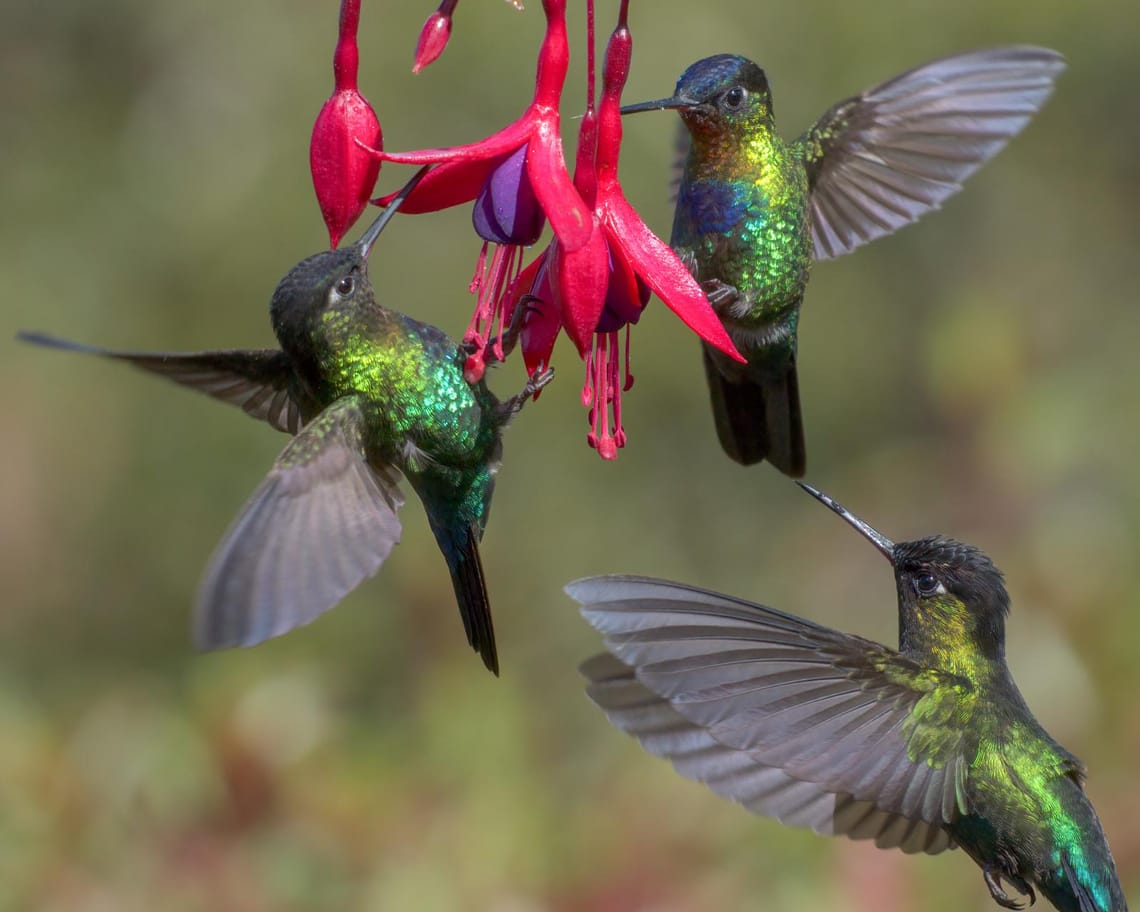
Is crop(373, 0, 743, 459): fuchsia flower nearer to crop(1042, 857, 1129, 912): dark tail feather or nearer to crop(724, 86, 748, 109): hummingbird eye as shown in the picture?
crop(724, 86, 748, 109): hummingbird eye

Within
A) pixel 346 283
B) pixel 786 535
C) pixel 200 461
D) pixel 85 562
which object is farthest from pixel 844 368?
pixel 346 283

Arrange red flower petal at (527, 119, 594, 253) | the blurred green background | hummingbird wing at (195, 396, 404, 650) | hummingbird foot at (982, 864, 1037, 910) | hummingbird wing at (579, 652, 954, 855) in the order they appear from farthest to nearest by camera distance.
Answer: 1. the blurred green background
2. hummingbird foot at (982, 864, 1037, 910)
3. hummingbird wing at (579, 652, 954, 855)
4. red flower petal at (527, 119, 594, 253)
5. hummingbird wing at (195, 396, 404, 650)

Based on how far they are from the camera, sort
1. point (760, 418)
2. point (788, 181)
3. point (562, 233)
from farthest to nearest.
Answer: point (760, 418), point (788, 181), point (562, 233)

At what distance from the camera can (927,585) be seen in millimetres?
1753

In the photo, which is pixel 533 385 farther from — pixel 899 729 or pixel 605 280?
pixel 899 729

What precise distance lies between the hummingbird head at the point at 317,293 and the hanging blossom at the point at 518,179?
0.38 ft

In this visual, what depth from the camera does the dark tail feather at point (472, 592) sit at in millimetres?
1535

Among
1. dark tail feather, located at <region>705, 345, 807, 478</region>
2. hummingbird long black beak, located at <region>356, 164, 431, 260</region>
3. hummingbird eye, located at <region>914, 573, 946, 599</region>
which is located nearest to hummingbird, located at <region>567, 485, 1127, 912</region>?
hummingbird eye, located at <region>914, 573, 946, 599</region>

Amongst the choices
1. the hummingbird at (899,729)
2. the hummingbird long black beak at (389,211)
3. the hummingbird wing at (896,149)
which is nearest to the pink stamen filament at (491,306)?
the hummingbird long black beak at (389,211)

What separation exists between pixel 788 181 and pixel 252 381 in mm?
606

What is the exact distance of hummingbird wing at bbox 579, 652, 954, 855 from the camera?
1.68 metres

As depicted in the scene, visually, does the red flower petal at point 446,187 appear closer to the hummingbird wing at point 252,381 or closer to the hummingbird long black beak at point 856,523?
the hummingbird wing at point 252,381

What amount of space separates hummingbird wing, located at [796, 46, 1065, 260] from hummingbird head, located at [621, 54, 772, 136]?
30cm

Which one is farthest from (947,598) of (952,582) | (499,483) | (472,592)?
(499,483)
